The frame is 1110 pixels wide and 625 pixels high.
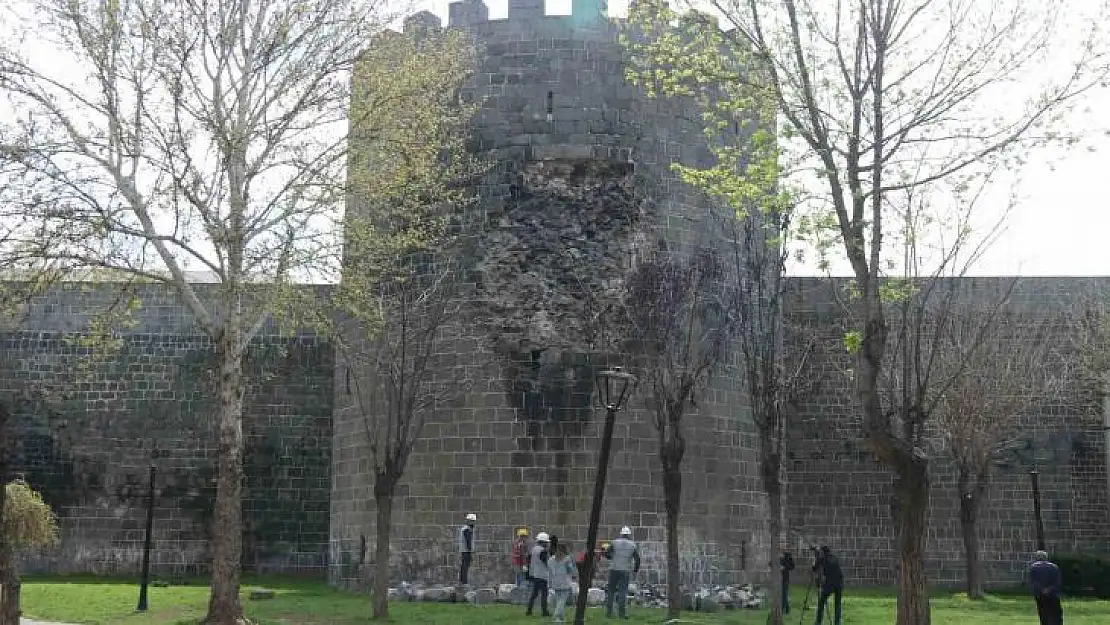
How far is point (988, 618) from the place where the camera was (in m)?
18.3

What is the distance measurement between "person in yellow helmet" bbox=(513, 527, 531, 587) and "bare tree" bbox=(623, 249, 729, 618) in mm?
2034

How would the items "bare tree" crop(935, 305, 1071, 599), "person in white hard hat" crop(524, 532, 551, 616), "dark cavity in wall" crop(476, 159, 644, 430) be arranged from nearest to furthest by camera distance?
"person in white hard hat" crop(524, 532, 551, 616)
"dark cavity in wall" crop(476, 159, 644, 430)
"bare tree" crop(935, 305, 1071, 599)

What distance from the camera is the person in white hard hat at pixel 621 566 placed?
16.9 meters

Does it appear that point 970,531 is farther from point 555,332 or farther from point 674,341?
point 555,332

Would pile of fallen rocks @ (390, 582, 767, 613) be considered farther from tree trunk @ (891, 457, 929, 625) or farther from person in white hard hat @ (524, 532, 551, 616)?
tree trunk @ (891, 457, 929, 625)

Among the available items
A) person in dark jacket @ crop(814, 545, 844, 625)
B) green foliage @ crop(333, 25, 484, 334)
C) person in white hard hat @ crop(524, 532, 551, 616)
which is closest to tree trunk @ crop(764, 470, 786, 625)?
person in dark jacket @ crop(814, 545, 844, 625)

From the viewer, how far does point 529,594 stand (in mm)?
18422

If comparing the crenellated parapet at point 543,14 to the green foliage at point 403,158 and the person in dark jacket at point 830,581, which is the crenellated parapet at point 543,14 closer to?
the green foliage at point 403,158

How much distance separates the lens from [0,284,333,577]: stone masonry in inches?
1027

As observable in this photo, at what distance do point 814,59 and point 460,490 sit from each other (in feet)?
29.2

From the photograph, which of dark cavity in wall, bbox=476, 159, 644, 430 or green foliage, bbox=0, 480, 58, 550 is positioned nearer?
green foliage, bbox=0, 480, 58, 550

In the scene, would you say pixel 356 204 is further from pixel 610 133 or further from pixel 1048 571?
pixel 1048 571

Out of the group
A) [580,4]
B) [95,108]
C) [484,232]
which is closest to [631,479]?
[484,232]

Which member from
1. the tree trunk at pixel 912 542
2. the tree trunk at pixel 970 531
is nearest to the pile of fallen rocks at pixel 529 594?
the tree trunk at pixel 970 531
